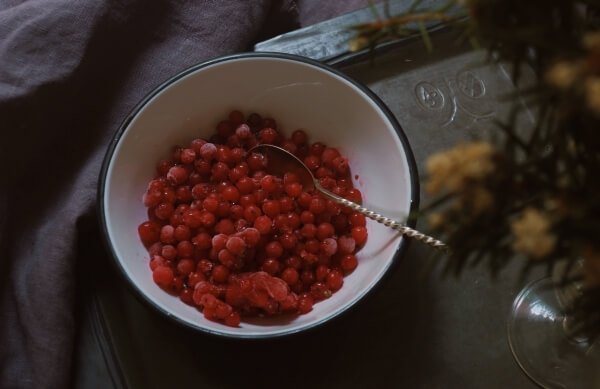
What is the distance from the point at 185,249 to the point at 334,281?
0.15 metres

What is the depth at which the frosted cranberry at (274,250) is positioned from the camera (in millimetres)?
652

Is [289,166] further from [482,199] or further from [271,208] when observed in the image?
[482,199]

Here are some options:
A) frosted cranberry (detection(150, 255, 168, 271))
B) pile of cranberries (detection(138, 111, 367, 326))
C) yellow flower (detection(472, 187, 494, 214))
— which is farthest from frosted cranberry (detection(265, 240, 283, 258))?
yellow flower (detection(472, 187, 494, 214))

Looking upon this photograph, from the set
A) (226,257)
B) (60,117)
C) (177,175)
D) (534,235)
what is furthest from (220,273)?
Answer: (534,235)

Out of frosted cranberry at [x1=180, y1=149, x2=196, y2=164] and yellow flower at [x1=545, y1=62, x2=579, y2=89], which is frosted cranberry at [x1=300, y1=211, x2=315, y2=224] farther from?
yellow flower at [x1=545, y1=62, x2=579, y2=89]

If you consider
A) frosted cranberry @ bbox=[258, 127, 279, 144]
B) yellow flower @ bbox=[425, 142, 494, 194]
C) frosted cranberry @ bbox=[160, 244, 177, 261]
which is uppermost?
yellow flower @ bbox=[425, 142, 494, 194]

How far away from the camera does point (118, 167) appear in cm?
66

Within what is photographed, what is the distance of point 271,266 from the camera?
649 mm

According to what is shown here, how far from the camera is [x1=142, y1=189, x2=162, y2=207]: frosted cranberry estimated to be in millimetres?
682

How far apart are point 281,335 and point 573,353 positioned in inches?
11.9

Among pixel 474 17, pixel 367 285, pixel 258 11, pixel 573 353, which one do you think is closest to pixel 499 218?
pixel 474 17

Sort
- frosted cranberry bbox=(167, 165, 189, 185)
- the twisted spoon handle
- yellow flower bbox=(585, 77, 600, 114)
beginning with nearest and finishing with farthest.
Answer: yellow flower bbox=(585, 77, 600, 114) < the twisted spoon handle < frosted cranberry bbox=(167, 165, 189, 185)

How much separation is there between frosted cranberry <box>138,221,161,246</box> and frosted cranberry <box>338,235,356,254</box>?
0.18 m

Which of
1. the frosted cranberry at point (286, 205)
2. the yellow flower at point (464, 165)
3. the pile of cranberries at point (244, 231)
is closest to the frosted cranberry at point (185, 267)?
the pile of cranberries at point (244, 231)
